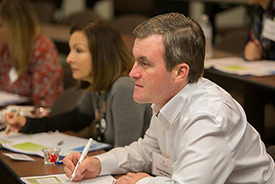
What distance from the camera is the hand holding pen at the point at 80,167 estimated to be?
6.90 feet

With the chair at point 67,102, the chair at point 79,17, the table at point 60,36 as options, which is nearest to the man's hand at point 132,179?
the chair at point 67,102

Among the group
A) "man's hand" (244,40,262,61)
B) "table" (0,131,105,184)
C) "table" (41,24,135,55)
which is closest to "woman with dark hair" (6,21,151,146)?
"table" (0,131,105,184)

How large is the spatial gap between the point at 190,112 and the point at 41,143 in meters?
1.20

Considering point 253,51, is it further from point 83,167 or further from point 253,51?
point 83,167

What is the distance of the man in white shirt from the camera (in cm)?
169

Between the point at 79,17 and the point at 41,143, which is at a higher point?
the point at 41,143

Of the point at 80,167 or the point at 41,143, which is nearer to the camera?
the point at 80,167

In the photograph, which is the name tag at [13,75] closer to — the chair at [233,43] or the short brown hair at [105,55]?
the short brown hair at [105,55]

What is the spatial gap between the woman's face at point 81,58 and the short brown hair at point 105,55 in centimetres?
3

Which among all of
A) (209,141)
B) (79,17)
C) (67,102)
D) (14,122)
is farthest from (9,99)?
(79,17)

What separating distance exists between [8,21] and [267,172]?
2638mm

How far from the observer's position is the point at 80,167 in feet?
6.90

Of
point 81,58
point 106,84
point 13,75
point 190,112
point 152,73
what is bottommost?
point 13,75

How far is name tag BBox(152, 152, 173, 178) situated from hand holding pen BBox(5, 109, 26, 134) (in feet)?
3.21
